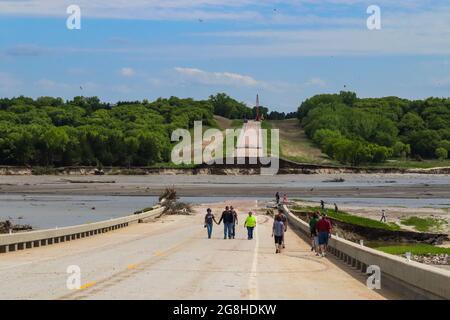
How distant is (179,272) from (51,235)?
17.8 meters

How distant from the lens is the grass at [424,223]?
70.7m

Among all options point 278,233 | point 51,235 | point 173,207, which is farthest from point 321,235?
point 173,207

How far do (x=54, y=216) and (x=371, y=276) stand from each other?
57.6 meters

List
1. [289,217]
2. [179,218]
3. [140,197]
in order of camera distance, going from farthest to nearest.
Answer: [140,197]
[179,218]
[289,217]

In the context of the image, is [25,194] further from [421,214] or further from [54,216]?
[421,214]

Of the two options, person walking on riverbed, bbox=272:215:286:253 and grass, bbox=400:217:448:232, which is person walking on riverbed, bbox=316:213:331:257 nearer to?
person walking on riverbed, bbox=272:215:286:253

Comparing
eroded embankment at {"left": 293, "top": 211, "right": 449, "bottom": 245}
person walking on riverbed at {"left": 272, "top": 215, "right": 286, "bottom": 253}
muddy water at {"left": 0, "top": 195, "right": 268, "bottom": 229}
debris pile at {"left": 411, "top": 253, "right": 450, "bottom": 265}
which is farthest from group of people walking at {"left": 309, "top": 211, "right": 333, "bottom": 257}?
muddy water at {"left": 0, "top": 195, "right": 268, "bottom": 229}

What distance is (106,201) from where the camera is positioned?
10750 centimetres

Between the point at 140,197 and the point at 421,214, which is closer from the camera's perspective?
the point at 421,214

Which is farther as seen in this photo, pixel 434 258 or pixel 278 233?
pixel 434 258

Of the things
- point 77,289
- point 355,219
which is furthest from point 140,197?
point 77,289

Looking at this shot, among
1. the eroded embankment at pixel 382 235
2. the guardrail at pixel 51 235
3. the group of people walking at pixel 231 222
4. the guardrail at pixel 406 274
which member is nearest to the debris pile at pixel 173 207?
the guardrail at pixel 51 235

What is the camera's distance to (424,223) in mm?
73438

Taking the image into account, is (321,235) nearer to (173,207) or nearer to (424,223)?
(424,223)
